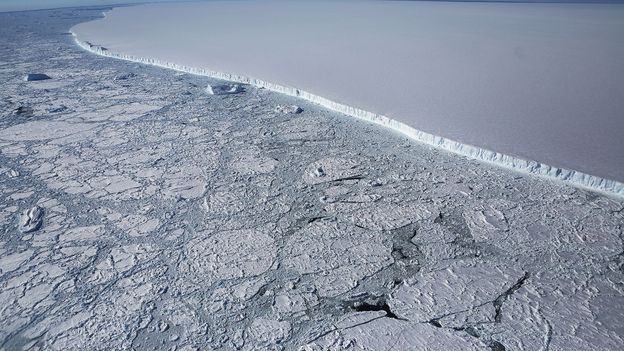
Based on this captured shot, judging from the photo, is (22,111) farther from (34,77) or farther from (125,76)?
(34,77)

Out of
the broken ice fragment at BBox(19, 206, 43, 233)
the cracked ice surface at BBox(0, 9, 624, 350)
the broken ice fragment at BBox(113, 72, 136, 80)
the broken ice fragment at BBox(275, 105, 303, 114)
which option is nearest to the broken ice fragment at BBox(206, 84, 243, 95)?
the broken ice fragment at BBox(275, 105, 303, 114)

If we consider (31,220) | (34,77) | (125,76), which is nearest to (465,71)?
(125,76)

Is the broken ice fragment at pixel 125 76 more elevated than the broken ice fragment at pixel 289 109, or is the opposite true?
the broken ice fragment at pixel 125 76

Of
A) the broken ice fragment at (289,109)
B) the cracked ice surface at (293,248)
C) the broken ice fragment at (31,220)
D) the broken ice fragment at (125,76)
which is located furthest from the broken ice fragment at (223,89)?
the broken ice fragment at (31,220)

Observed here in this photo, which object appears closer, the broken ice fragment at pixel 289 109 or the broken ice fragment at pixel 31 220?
the broken ice fragment at pixel 31 220

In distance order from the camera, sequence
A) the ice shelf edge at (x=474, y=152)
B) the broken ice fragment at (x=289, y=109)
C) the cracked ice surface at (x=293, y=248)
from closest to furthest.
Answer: the cracked ice surface at (x=293, y=248) < the ice shelf edge at (x=474, y=152) < the broken ice fragment at (x=289, y=109)

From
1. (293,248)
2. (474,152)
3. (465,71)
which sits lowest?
(293,248)

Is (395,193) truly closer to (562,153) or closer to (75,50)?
(562,153)

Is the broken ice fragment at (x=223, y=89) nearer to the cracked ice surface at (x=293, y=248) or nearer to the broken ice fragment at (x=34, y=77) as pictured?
the cracked ice surface at (x=293, y=248)
